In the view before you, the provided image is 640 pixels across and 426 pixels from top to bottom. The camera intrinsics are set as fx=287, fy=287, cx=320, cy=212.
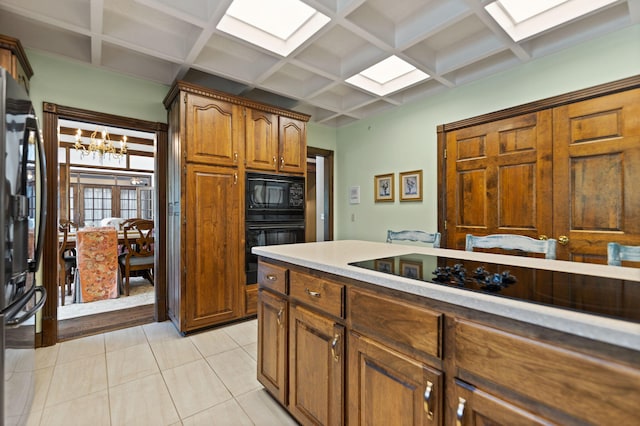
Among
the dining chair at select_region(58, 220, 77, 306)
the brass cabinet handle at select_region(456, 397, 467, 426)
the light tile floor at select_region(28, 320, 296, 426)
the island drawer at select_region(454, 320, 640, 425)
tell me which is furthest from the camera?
the dining chair at select_region(58, 220, 77, 306)

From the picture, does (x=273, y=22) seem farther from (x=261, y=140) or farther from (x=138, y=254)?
(x=138, y=254)

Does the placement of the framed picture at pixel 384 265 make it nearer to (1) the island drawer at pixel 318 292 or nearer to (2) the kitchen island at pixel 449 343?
(2) the kitchen island at pixel 449 343

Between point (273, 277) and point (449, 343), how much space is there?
3.46 ft

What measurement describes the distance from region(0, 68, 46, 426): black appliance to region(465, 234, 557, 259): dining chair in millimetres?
2390

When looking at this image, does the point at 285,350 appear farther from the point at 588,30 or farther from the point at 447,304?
the point at 588,30

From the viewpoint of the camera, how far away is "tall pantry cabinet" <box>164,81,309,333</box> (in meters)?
2.69

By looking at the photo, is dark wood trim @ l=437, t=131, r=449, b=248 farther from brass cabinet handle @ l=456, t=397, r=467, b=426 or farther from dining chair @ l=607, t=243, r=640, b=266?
brass cabinet handle @ l=456, t=397, r=467, b=426

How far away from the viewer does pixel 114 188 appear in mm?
8016

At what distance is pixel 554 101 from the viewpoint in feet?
8.20

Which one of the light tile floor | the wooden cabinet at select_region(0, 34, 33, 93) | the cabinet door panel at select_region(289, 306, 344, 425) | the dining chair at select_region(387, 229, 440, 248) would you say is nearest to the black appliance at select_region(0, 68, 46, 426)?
the light tile floor

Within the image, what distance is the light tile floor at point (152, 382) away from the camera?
1.65 m

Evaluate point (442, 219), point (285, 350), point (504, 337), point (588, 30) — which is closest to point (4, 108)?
point (285, 350)

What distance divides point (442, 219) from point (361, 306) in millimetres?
2494

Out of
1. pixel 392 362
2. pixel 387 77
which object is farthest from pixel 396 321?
pixel 387 77
